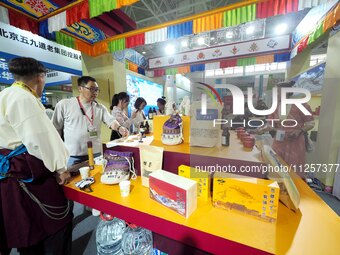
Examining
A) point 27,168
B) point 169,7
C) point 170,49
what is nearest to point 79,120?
point 27,168

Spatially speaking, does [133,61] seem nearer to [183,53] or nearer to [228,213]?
[183,53]

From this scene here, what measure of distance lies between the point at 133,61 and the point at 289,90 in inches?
219

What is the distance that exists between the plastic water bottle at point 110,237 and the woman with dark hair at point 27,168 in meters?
0.56

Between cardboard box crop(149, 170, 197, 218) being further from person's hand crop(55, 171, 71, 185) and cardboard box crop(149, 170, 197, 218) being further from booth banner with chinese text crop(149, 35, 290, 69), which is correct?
booth banner with chinese text crop(149, 35, 290, 69)

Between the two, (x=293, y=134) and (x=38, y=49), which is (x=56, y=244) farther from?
(x=38, y=49)

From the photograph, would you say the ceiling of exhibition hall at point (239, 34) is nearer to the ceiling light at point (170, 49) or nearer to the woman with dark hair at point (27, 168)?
the ceiling light at point (170, 49)

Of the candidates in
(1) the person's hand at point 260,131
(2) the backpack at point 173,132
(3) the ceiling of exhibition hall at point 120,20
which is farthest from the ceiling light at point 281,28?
(2) the backpack at point 173,132

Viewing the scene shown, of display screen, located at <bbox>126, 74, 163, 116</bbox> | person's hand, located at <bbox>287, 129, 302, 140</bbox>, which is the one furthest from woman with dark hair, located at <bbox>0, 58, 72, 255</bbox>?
display screen, located at <bbox>126, 74, 163, 116</bbox>

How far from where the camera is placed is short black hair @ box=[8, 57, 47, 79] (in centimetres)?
89

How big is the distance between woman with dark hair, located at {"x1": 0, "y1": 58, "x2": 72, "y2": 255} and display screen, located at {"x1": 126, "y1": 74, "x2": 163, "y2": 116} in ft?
14.0

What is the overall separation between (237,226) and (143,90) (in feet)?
19.1

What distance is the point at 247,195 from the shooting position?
649mm

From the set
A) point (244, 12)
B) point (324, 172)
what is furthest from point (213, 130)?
point (324, 172)

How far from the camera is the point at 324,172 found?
8.20ft
